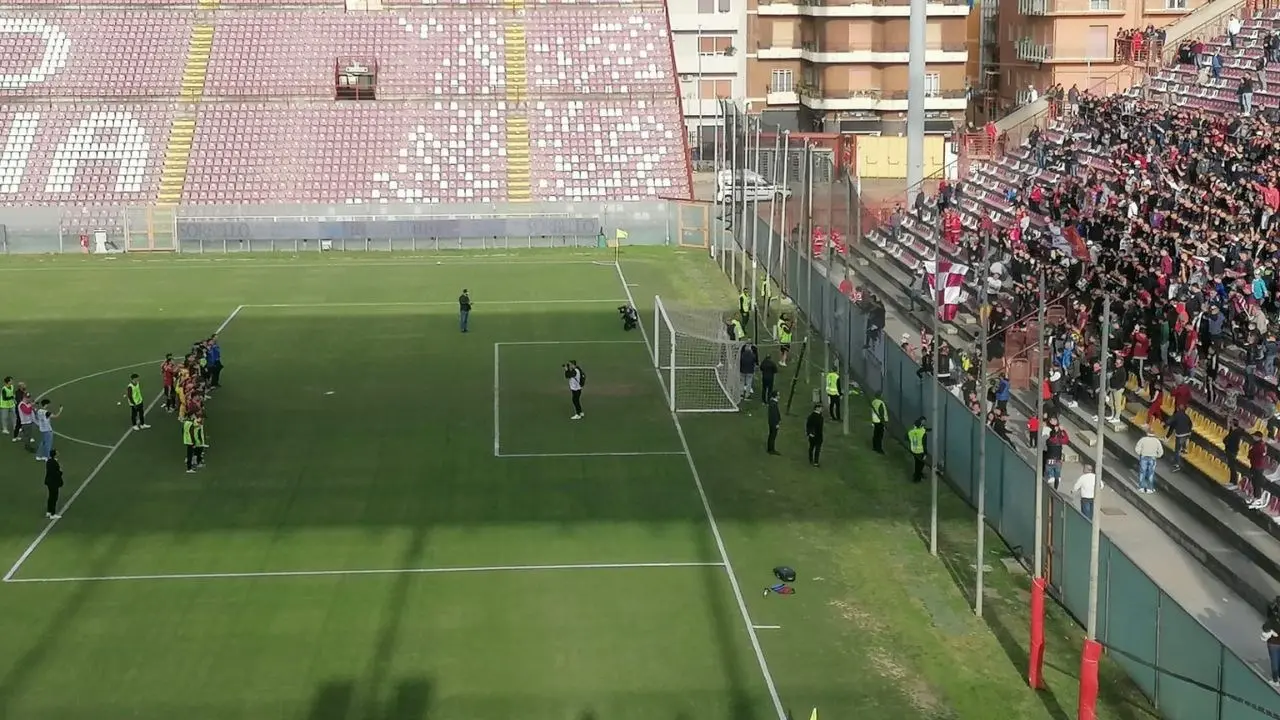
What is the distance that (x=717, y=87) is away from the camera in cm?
9306

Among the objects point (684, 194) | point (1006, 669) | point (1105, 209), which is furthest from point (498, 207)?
point (1006, 669)

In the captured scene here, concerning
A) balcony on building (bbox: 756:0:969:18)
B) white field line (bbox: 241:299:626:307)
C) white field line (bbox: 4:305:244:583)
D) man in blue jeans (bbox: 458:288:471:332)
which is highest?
balcony on building (bbox: 756:0:969:18)

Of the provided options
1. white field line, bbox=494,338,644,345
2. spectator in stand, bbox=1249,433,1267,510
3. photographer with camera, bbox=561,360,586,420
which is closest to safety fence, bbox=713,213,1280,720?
spectator in stand, bbox=1249,433,1267,510

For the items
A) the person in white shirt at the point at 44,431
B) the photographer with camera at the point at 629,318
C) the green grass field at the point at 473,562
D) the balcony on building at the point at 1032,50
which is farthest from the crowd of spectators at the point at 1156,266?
the balcony on building at the point at 1032,50

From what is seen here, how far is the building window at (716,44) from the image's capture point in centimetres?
9306

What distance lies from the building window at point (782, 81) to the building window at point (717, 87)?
2.52m

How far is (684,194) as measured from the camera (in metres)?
68.2

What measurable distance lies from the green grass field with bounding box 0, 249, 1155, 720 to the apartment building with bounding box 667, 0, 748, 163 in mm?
52822

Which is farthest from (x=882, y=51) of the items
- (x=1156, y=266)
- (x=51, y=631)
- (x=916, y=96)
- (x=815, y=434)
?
(x=51, y=631)

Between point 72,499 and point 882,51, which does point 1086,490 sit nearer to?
point 72,499

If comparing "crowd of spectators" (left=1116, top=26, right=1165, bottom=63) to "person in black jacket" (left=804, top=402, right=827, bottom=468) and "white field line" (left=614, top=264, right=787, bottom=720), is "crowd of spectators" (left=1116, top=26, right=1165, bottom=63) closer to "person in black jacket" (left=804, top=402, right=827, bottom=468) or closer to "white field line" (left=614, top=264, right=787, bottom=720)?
"white field line" (left=614, top=264, right=787, bottom=720)

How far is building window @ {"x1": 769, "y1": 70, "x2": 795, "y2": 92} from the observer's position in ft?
306

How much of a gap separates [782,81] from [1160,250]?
5991cm

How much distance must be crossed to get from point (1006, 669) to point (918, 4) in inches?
1560
